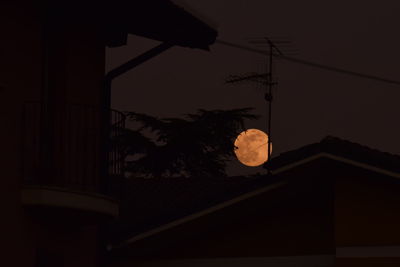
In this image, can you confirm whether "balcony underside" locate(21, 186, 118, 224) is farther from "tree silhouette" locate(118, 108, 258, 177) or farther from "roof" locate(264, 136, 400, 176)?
"tree silhouette" locate(118, 108, 258, 177)

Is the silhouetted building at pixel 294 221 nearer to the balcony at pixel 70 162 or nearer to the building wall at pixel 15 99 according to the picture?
the balcony at pixel 70 162

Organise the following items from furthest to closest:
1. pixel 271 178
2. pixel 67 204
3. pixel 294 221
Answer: pixel 294 221 → pixel 271 178 → pixel 67 204

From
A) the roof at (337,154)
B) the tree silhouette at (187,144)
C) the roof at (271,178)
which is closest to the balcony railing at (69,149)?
the roof at (271,178)

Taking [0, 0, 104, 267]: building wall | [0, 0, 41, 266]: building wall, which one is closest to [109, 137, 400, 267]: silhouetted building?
[0, 0, 104, 267]: building wall

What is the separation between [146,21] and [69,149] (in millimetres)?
3059

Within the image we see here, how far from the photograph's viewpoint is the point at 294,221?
57.9 ft

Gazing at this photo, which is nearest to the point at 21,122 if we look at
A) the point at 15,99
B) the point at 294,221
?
the point at 15,99

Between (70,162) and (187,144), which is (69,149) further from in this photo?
(187,144)

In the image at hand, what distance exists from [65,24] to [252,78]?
8.45 m

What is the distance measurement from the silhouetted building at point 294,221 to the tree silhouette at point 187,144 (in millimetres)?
29158

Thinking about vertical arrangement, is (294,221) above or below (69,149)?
below

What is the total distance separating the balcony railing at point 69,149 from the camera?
14945 millimetres

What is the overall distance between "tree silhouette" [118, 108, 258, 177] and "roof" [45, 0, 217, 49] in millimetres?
29244

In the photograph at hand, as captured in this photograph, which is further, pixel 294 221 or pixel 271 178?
pixel 294 221
